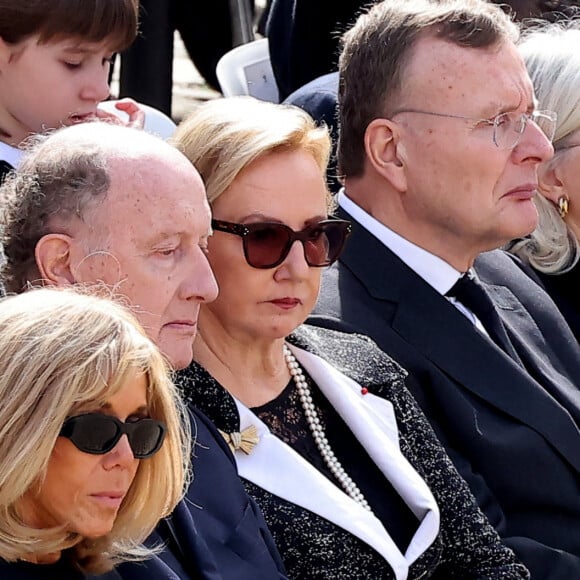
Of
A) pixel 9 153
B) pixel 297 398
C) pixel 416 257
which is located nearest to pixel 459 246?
pixel 416 257

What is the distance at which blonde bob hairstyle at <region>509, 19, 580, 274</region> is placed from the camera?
3.71 metres

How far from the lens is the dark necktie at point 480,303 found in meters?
3.25

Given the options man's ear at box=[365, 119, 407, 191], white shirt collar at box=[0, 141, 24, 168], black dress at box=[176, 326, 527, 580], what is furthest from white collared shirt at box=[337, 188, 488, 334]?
white shirt collar at box=[0, 141, 24, 168]

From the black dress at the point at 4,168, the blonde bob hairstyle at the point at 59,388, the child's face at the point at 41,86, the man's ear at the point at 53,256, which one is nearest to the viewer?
the blonde bob hairstyle at the point at 59,388

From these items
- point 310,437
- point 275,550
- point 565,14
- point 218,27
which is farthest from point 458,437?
point 218,27

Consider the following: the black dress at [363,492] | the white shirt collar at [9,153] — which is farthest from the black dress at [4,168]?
the black dress at [363,492]

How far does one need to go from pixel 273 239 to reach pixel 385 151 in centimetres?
78

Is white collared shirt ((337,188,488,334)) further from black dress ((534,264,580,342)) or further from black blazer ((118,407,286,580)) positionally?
black blazer ((118,407,286,580))

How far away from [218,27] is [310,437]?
412cm

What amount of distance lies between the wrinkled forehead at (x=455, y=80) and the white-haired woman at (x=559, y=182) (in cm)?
51

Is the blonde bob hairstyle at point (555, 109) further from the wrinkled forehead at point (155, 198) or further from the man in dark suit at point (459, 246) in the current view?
the wrinkled forehead at point (155, 198)

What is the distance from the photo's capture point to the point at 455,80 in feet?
10.5

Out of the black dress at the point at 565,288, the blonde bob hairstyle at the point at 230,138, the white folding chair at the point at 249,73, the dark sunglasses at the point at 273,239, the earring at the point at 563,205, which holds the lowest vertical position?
the black dress at the point at 565,288

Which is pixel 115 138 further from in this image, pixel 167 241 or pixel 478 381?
pixel 478 381
